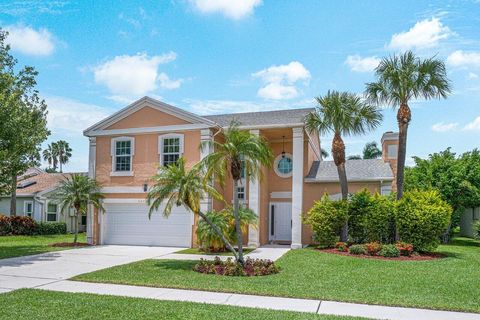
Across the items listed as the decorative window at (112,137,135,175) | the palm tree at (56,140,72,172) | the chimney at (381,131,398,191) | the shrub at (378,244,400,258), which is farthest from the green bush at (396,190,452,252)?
the palm tree at (56,140,72,172)

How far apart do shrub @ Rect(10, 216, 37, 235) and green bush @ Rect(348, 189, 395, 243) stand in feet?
66.9

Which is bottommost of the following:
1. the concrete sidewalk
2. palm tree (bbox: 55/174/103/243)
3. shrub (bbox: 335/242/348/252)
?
shrub (bbox: 335/242/348/252)

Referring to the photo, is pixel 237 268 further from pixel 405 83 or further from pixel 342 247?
pixel 405 83

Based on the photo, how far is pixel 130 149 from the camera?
20.3m

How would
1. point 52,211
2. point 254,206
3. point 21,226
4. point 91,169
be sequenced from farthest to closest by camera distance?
→ point 52,211 → point 21,226 → point 91,169 → point 254,206

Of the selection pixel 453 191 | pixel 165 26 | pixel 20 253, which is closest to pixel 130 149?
pixel 20 253

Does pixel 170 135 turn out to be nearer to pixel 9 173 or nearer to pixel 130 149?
pixel 130 149

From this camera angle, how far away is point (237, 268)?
1177 centimetres

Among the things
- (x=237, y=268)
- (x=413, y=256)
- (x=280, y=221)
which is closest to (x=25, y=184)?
(x=280, y=221)

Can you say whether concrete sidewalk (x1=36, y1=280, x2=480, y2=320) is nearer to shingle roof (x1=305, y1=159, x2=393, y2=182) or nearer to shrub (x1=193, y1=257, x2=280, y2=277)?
shrub (x1=193, y1=257, x2=280, y2=277)

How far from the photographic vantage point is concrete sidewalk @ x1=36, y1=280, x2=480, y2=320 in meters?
7.68

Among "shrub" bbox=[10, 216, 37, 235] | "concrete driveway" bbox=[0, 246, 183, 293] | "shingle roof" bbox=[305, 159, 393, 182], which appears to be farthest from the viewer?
"shrub" bbox=[10, 216, 37, 235]

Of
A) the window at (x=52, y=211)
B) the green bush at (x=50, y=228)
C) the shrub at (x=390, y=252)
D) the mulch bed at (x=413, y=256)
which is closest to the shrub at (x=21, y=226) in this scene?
the green bush at (x=50, y=228)

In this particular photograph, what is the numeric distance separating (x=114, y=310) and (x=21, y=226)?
2181 centimetres
